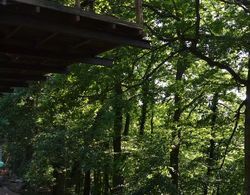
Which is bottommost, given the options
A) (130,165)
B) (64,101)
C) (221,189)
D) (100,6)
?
(221,189)

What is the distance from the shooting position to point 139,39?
16.9ft

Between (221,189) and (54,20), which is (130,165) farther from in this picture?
(54,20)

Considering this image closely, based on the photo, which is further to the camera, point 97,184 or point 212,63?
point 97,184

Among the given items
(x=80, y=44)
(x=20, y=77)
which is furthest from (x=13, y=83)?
(x=80, y=44)

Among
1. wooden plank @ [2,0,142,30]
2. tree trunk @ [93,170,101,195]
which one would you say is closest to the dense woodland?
tree trunk @ [93,170,101,195]

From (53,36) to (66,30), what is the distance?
1.18ft

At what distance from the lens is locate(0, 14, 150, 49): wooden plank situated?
13.7 ft

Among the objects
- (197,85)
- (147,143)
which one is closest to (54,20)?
(197,85)

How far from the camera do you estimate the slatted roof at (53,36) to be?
4.18m

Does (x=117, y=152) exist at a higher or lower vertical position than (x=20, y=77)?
lower

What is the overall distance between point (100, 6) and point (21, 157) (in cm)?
1957

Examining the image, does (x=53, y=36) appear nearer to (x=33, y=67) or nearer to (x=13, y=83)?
(x=33, y=67)

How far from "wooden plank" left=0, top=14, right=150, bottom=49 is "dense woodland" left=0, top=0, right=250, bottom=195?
5.86 metres

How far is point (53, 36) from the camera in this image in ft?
15.6
